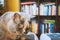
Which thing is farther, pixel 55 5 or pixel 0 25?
pixel 55 5

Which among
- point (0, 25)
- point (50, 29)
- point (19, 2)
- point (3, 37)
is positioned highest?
point (19, 2)

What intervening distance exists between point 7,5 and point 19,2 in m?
0.34

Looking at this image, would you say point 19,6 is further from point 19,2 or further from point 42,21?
point 42,21

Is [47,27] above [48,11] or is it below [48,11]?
below

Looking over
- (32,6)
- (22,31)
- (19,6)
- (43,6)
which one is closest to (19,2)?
(19,6)

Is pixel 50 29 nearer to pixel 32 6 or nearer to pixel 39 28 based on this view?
pixel 39 28

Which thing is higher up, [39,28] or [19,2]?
[19,2]

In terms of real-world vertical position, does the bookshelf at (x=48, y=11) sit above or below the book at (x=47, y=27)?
above

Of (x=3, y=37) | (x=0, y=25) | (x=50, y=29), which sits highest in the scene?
(x=0, y=25)

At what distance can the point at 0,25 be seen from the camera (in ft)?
3.89

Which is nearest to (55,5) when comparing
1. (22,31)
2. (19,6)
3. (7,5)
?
(19,6)

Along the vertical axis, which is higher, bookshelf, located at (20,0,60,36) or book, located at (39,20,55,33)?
bookshelf, located at (20,0,60,36)

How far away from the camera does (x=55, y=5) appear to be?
3342mm

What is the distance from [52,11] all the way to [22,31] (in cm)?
219
